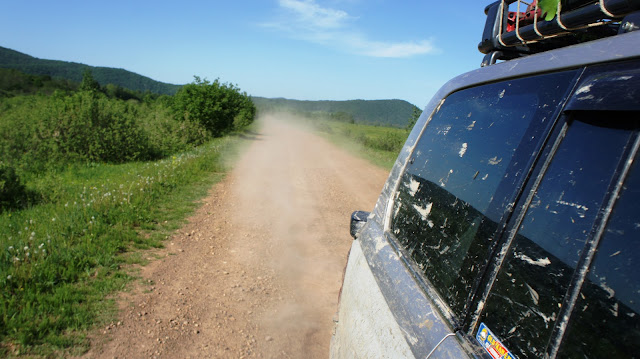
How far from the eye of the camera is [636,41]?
0.89 m

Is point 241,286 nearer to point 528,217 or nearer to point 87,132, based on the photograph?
point 528,217

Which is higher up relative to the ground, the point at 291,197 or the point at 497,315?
the point at 497,315

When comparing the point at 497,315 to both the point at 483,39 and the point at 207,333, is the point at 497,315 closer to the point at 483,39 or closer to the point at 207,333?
the point at 483,39

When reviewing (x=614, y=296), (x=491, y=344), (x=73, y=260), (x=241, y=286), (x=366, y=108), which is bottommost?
(x=366, y=108)

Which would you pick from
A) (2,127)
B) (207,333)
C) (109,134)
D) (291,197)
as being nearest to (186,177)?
(291,197)

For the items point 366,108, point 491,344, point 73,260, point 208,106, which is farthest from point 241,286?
point 366,108

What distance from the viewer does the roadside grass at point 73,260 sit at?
10.6 feet

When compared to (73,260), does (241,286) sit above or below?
below

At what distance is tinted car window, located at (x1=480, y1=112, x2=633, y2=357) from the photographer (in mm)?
874

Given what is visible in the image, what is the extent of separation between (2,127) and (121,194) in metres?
14.6

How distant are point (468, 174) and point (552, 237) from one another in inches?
19.7

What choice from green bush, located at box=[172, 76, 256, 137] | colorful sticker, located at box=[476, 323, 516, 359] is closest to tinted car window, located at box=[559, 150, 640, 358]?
colorful sticker, located at box=[476, 323, 516, 359]

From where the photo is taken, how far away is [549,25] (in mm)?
1559

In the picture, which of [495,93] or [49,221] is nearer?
[495,93]
